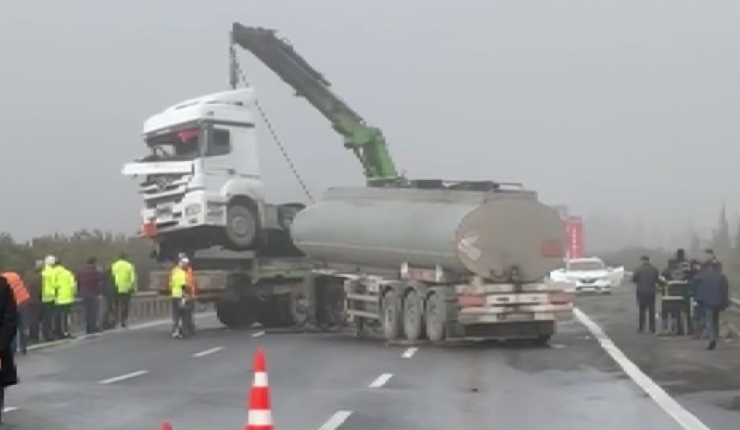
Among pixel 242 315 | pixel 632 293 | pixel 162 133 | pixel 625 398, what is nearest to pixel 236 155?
pixel 162 133

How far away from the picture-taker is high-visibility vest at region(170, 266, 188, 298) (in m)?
29.6

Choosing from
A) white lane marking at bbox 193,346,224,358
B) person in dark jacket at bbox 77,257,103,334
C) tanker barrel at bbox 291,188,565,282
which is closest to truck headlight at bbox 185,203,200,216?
person in dark jacket at bbox 77,257,103,334

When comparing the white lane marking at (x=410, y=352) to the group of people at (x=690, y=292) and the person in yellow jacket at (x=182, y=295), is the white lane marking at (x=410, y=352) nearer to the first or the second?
the group of people at (x=690, y=292)

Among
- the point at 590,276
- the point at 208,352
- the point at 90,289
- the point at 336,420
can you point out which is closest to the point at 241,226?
the point at 90,289

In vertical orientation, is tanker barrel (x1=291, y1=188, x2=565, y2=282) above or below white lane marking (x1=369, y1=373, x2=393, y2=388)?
above

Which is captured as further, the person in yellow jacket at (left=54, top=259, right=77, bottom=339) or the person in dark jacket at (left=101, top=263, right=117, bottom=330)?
the person in dark jacket at (left=101, top=263, right=117, bottom=330)

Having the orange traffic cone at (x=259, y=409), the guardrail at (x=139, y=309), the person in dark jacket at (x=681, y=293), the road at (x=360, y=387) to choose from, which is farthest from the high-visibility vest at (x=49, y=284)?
the orange traffic cone at (x=259, y=409)

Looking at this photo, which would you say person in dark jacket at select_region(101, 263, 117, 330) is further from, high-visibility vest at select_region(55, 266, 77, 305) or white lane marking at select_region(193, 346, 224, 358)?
white lane marking at select_region(193, 346, 224, 358)

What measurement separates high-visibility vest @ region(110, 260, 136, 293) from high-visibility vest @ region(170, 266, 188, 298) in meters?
3.58

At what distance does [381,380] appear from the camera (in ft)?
62.5

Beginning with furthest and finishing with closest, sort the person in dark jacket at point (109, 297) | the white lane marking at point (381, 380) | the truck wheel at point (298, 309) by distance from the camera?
the person in dark jacket at point (109, 297) < the truck wheel at point (298, 309) < the white lane marking at point (381, 380)

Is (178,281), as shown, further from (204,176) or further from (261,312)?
(261,312)

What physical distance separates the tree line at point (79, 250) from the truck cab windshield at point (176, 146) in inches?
255

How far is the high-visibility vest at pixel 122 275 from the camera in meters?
33.2
